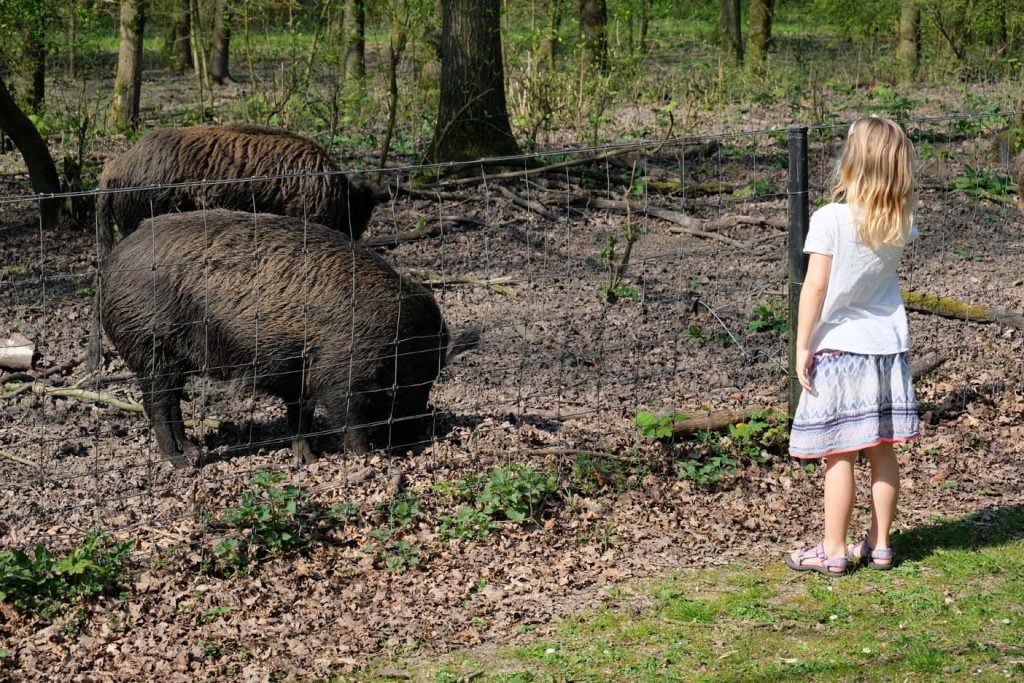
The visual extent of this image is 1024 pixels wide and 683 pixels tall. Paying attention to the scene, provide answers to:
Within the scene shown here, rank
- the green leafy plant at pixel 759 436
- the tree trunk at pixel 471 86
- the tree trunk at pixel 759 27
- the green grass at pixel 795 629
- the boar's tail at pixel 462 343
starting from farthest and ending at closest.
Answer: the tree trunk at pixel 759 27
the tree trunk at pixel 471 86
the boar's tail at pixel 462 343
the green leafy plant at pixel 759 436
the green grass at pixel 795 629

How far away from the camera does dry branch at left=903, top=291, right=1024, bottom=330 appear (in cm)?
757

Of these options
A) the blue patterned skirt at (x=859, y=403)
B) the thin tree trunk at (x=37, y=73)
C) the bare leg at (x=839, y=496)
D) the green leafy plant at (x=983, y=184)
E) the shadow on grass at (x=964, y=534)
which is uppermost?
the thin tree trunk at (x=37, y=73)

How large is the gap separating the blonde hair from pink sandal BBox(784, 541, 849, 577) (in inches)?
48.7

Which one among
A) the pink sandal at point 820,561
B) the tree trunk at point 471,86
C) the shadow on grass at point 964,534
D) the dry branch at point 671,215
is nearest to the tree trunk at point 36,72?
the tree trunk at point 471,86

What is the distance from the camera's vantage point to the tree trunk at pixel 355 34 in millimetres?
14789

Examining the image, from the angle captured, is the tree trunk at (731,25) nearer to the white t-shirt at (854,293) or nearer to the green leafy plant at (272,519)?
the white t-shirt at (854,293)

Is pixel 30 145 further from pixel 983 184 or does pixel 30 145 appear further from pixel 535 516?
pixel 983 184

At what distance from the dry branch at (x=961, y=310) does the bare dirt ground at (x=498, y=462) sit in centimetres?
7

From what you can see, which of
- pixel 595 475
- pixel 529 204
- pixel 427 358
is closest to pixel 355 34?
pixel 529 204

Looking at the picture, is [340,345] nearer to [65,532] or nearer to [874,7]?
[65,532]

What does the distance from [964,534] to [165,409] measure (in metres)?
4.06

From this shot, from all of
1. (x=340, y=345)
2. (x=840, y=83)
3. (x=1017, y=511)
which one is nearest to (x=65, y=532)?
(x=340, y=345)

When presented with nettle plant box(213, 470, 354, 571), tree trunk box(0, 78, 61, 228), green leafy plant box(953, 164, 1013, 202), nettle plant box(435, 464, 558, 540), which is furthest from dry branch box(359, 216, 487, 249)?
nettle plant box(213, 470, 354, 571)

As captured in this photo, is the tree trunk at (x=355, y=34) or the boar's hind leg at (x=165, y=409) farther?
the tree trunk at (x=355, y=34)
